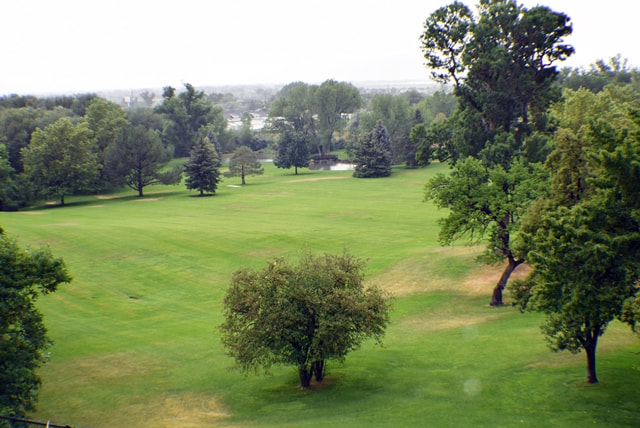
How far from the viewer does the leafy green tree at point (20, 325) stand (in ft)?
65.2

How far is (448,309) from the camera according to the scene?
33.2 meters

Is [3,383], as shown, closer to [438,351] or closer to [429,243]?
[438,351]

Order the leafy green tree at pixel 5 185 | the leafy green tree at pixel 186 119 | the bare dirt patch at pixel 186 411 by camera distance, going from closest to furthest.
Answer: the bare dirt patch at pixel 186 411 < the leafy green tree at pixel 5 185 < the leafy green tree at pixel 186 119

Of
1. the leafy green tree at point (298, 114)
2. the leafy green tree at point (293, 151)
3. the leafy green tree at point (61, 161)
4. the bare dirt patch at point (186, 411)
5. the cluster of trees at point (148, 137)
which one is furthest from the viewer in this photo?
→ the leafy green tree at point (298, 114)

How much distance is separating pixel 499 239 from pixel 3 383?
2449 cm

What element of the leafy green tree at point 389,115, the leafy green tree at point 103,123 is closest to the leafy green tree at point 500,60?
the leafy green tree at point 103,123

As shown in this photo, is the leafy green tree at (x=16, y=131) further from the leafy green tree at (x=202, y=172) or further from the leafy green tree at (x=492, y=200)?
the leafy green tree at (x=492, y=200)

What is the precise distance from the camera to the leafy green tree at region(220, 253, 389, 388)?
67.7 ft

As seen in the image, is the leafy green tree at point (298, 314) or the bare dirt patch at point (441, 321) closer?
the leafy green tree at point (298, 314)

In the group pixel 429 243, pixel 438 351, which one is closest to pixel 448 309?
pixel 438 351

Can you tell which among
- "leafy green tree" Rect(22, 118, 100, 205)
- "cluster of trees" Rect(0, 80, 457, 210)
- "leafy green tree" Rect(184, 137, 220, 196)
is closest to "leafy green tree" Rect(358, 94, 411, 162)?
"cluster of trees" Rect(0, 80, 457, 210)

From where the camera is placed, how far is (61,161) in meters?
84.1

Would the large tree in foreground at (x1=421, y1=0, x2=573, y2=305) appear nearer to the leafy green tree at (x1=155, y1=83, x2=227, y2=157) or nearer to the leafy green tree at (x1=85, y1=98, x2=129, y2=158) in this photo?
the leafy green tree at (x1=85, y1=98, x2=129, y2=158)

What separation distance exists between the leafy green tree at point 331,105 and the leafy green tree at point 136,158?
62.7m
